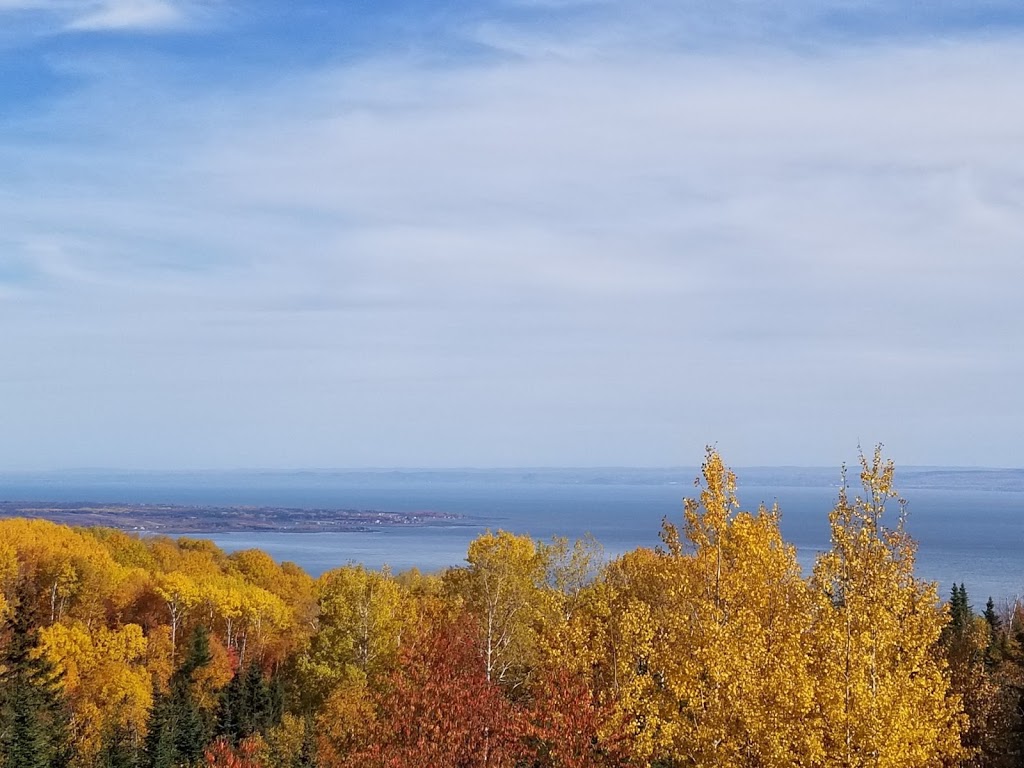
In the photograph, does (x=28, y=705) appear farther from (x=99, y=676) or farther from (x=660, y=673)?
(x=660, y=673)

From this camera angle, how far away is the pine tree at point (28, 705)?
30080 millimetres

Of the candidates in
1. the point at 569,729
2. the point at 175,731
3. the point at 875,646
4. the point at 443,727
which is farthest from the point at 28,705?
the point at 875,646

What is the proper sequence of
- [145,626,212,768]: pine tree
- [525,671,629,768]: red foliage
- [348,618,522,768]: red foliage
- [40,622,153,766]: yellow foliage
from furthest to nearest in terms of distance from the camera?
[40,622,153,766]: yellow foliage → [145,626,212,768]: pine tree → [525,671,629,768]: red foliage → [348,618,522,768]: red foliage

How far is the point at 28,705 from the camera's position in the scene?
31703 millimetres

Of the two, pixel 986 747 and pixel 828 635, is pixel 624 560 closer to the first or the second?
pixel 986 747

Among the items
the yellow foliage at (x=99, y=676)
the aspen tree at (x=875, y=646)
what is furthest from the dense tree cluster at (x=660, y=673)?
the yellow foliage at (x=99, y=676)

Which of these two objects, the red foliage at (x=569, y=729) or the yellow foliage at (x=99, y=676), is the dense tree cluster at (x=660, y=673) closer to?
the red foliage at (x=569, y=729)

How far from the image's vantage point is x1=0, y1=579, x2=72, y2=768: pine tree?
30080 mm

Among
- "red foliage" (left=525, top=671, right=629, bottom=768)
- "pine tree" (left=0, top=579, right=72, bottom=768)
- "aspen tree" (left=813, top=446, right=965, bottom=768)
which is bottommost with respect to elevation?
"pine tree" (left=0, top=579, right=72, bottom=768)

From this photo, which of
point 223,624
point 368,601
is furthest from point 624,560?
point 223,624

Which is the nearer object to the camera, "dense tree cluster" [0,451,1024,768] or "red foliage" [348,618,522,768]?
"dense tree cluster" [0,451,1024,768]

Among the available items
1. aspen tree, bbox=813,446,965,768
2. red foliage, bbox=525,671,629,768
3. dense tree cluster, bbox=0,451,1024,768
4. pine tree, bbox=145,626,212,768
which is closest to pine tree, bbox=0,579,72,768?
dense tree cluster, bbox=0,451,1024,768

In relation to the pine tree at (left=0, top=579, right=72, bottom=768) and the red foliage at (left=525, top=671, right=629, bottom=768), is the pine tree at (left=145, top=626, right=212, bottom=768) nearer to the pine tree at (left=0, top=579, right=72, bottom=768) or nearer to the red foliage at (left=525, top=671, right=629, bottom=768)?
the pine tree at (left=0, top=579, right=72, bottom=768)

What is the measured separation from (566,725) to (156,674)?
38.8 meters
